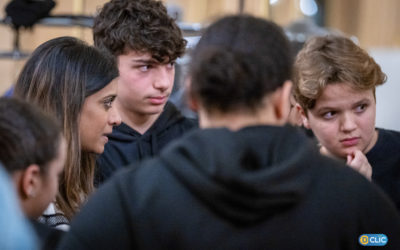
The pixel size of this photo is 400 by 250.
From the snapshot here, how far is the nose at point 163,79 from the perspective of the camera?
2332 millimetres

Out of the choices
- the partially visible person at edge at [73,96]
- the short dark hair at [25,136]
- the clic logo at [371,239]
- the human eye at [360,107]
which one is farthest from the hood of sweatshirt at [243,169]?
the human eye at [360,107]

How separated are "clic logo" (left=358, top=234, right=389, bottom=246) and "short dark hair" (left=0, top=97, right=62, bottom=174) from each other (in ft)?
2.15

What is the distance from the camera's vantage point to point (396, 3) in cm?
611

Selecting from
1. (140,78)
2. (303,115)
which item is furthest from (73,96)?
(303,115)

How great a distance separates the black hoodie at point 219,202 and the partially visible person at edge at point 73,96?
615 millimetres

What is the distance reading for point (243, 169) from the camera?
1.15 metres

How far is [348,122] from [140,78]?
776 mm

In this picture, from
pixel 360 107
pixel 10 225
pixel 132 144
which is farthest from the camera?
pixel 132 144

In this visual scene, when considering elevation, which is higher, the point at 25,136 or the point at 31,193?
the point at 25,136

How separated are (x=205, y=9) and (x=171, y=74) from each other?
3933 millimetres

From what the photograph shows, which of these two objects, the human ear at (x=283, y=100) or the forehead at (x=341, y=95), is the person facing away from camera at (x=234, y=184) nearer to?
the human ear at (x=283, y=100)

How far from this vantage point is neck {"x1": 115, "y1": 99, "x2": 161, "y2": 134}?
239 centimetres

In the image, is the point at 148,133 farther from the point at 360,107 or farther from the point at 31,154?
the point at 31,154

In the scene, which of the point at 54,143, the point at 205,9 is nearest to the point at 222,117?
the point at 54,143
